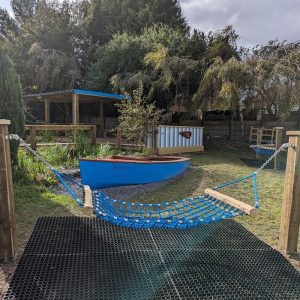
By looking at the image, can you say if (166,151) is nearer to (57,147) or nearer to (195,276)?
(57,147)

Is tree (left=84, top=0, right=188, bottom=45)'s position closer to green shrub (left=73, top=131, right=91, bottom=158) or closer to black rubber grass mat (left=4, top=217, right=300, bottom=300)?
green shrub (left=73, top=131, right=91, bottom=158)

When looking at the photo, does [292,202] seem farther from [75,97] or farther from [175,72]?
[175,72]

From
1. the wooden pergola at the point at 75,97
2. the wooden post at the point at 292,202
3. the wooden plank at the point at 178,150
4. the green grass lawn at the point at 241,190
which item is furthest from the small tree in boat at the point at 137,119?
the wooden post at the point at 292,202

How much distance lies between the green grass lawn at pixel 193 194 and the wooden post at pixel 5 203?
1.35ft

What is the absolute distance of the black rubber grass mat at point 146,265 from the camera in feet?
8.13

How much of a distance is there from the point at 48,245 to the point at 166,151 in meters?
7.22

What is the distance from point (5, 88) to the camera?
562cm

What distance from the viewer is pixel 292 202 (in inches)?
127

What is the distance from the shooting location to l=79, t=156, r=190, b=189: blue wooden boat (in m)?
5.57

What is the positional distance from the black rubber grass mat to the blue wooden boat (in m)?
1.76

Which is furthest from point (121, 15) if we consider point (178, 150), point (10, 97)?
point (10, 97)

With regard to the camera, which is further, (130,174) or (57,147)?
(57,147)

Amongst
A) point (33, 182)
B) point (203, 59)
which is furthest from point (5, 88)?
point (203, 59)

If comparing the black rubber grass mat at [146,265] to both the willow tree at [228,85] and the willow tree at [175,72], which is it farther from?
the willow tree at [175,72]
